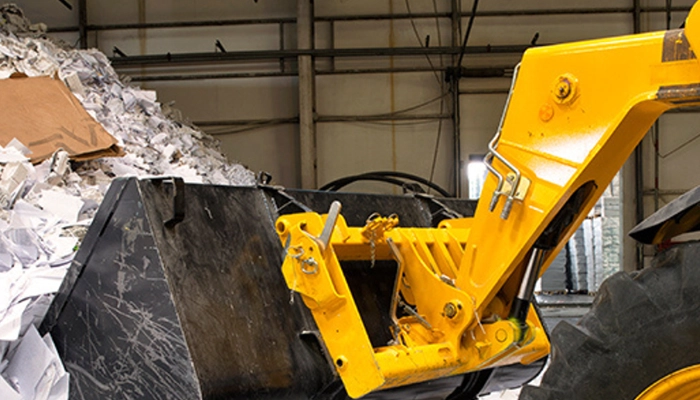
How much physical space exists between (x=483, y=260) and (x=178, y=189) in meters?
1.04

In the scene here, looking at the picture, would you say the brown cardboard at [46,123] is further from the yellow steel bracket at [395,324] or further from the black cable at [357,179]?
the black cable at [357,179]

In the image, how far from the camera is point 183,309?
6.70ft

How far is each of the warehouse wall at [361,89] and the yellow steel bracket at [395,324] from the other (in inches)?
294

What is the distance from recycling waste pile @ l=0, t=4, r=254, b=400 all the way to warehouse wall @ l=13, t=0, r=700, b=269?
2.14 metres

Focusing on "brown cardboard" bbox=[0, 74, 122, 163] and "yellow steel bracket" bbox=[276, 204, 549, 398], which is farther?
"brown cardboard" bbox=[0, 74, 122, 163]

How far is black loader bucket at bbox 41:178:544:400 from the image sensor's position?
2.03m

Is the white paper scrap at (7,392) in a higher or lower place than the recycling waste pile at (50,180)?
lower

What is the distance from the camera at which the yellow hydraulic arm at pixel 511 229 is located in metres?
1.66

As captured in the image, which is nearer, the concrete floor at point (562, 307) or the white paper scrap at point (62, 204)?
the white paper scrap at point (62, 204)

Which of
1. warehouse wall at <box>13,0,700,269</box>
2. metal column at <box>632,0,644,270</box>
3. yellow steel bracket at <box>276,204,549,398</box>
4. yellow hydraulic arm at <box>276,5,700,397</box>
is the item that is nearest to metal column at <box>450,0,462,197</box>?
warehouse wall at <box>13,0,700,269</box>

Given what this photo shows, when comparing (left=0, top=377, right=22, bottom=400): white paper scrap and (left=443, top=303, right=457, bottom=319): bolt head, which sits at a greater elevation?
(left=443, top=303, right=457, bottom=319): bolt head

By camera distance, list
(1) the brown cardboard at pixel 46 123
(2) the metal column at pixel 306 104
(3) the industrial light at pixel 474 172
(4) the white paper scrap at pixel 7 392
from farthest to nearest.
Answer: (3) the industrial light at pixel 474 172
(2) the metal column at pixel 306 104
(1) the brown cardboard at pixel 46 123
(4) the white paper scrap at pixel 7 392

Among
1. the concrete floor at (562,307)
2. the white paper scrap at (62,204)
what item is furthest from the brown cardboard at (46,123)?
the concrete floor at (562,307)

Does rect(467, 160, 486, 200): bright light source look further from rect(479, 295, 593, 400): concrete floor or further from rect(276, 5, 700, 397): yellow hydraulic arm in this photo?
rect(276, 5, 700, 397): yellow hydraulic arm
